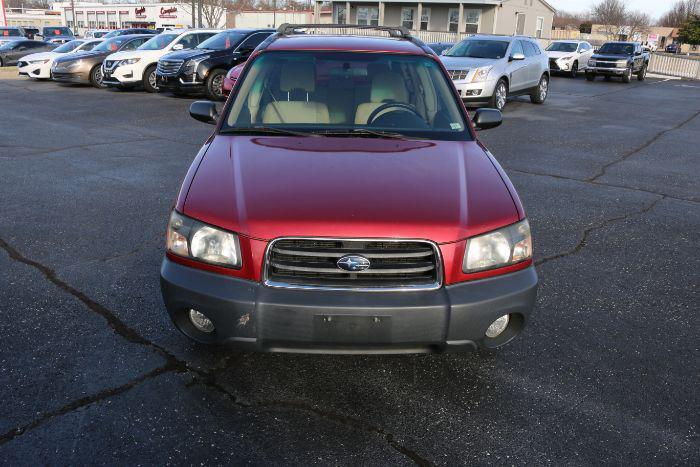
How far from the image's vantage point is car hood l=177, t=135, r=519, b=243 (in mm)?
2635

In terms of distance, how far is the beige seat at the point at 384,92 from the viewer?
157 inches

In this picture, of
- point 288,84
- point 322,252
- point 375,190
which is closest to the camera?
point 322,252

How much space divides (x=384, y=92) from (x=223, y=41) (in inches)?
511

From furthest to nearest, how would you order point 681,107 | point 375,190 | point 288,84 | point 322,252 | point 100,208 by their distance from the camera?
point 681,107
point 100,208
point 288,84
point 375,190
point 322,252

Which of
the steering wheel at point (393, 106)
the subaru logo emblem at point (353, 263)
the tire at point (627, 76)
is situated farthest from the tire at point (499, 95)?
the tire at point (627, 76)

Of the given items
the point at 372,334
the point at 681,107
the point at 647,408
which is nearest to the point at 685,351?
the point at 647,408

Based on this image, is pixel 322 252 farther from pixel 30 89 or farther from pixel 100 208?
pixel 30 89

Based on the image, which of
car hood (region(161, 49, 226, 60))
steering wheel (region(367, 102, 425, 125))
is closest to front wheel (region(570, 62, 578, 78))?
car hood (region(161, 49, 226, 60))

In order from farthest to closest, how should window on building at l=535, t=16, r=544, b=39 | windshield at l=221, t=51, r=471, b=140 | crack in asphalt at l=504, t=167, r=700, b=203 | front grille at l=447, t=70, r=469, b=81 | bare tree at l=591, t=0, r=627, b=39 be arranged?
bare tree at l=591, t=0, r=627, b=39, window on building at l=535, t=16, r=544, b=39, front grille at l=447, t=70, r=469, b=81, crack in asphalt at l=504, t=167, r=700, b=203, windshield at l=221, t=51, r=471, b=140

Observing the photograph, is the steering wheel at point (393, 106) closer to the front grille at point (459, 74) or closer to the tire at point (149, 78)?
the front grille at point (459, 74)

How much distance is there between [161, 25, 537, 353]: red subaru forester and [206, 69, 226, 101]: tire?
12.4 metres

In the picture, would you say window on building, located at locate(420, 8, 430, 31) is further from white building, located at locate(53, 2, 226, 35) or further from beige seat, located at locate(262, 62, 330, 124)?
beige seat, located at locate(262, 62, 330, 124)

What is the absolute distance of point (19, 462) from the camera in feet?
7.96

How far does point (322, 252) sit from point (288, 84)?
1917 mm
